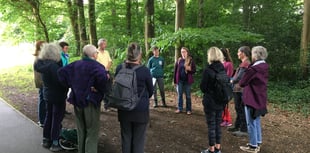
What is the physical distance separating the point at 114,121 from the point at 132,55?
11.2 ft

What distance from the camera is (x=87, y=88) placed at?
4.41m

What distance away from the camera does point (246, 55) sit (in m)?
5.86

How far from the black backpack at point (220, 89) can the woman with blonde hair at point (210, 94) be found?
0.08ft

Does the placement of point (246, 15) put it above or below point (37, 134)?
above

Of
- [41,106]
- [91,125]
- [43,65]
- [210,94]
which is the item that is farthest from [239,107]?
[41,106]

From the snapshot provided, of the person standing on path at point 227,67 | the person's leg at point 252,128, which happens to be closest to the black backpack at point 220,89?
the person's leg at point 252,128

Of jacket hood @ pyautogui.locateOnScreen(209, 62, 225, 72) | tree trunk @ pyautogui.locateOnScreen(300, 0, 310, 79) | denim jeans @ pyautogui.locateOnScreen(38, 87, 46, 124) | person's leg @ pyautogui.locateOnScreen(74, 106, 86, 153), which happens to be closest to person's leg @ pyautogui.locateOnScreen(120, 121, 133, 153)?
person's leg @ pyautogui.locateOnScreen(74, 106, 86, 153)

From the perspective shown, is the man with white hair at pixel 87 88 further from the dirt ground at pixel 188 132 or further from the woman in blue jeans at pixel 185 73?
the woman in blue jeans at pixel 185 73

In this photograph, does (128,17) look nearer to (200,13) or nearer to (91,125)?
(200,13)

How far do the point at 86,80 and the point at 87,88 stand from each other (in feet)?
0.40

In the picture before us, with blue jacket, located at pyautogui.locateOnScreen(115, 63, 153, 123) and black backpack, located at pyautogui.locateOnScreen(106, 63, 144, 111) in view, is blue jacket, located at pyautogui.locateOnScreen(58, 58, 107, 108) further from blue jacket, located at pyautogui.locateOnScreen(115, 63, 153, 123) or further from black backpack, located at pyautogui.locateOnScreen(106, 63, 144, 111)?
blue jacket, located at pyautogui.locateOnScreen(115, 63, 153, 123)

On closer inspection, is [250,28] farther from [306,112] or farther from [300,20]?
[306,112]

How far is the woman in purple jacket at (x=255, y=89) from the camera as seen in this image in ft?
17.3

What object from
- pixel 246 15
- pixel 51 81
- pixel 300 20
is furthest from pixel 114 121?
pixel 300 20
